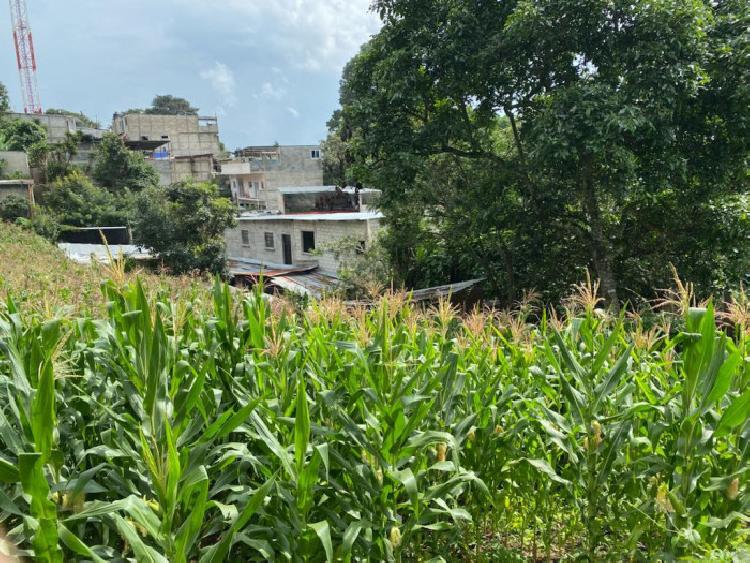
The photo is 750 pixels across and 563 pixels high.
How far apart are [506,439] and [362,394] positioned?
25.1 inches

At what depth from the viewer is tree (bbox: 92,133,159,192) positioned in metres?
28.5

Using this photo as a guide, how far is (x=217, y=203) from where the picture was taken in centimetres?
1767

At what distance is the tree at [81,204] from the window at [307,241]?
10.5m

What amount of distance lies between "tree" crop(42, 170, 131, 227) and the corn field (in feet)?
81.0

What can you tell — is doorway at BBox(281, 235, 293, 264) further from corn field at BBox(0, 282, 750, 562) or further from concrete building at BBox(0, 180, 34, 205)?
corn field at BBox(0, 282, 750, 562)

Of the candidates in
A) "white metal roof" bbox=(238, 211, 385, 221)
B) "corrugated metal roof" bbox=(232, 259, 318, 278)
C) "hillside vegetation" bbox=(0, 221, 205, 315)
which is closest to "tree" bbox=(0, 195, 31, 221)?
"hillside vegetation" bbox=(0, 221, 205, 315)

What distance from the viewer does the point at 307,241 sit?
1844 centimetres

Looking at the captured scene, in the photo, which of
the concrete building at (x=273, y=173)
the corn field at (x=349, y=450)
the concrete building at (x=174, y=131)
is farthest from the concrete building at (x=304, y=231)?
the concrete building at (x=174, y=131)

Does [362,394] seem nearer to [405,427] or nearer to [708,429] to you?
[405,427]

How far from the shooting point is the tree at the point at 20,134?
1243 inches

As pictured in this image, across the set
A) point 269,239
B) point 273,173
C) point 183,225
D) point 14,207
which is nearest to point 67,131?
point 14,207

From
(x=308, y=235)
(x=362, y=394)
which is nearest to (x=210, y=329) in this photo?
(x=362, y=394)

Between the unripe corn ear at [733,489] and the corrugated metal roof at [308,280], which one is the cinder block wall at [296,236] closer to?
the corrugated metal roof at [308,280]

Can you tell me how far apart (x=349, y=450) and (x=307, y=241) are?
Result: 16.8m
